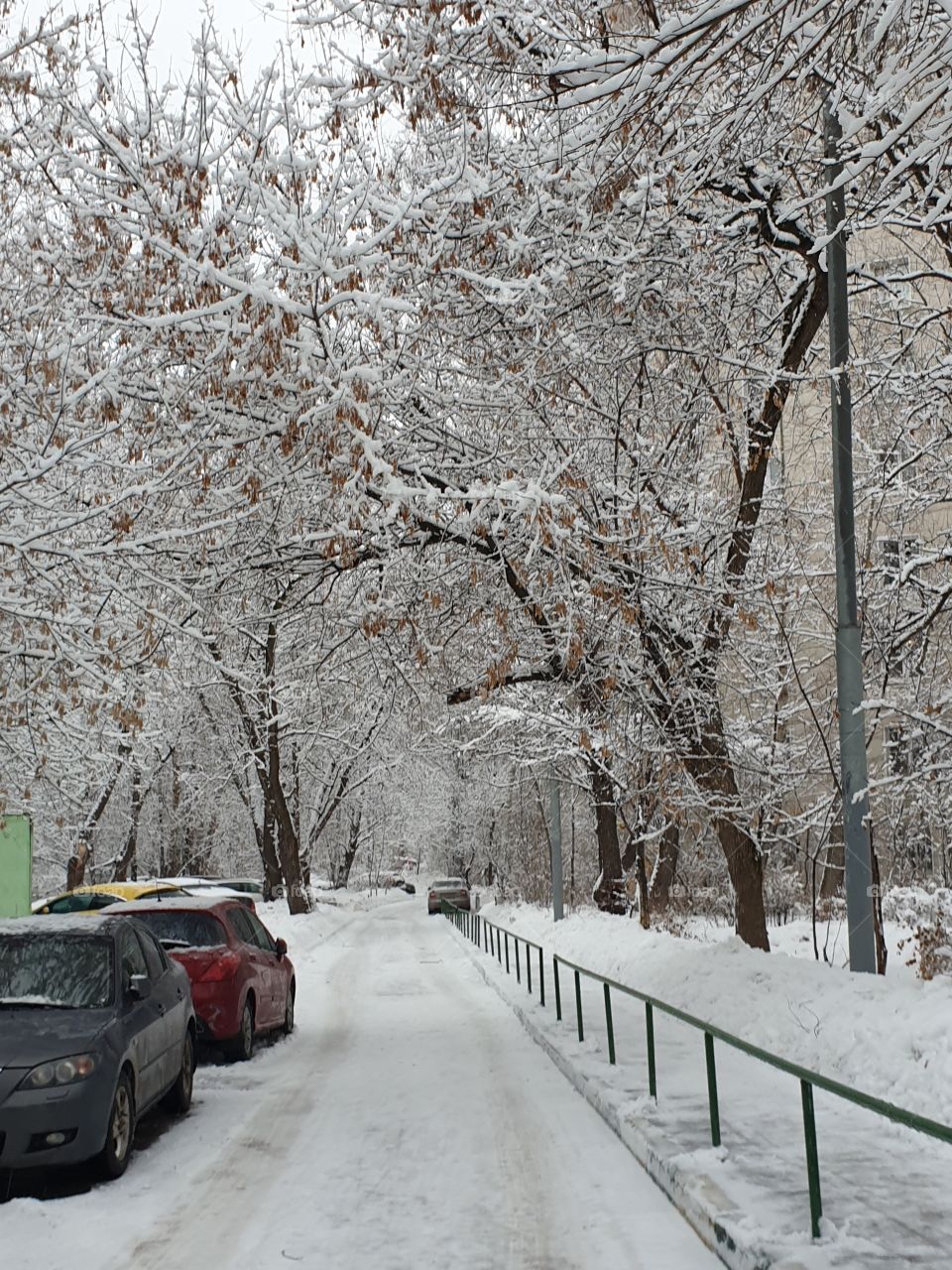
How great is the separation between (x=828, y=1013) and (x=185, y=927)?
6511 millimetres

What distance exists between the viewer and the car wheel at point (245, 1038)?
12.6 m

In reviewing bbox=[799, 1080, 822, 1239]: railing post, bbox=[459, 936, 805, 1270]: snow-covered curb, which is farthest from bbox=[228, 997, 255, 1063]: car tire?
bbox=[799, 1080, 822, 1239]: railing post

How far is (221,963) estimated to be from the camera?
12.4 m

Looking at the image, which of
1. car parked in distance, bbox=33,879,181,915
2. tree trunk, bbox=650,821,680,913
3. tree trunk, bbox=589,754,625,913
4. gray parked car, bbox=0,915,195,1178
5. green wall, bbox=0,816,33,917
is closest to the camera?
gray parked car, bbox=0,915,195,1178

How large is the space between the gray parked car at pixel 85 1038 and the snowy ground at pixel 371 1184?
1.06 ft

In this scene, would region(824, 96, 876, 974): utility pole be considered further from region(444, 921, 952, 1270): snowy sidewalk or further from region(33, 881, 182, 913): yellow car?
region(33, 881, 182, 913): yellow car

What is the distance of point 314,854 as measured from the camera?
84.4m

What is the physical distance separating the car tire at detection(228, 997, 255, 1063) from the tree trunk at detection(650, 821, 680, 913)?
1513 centimetres

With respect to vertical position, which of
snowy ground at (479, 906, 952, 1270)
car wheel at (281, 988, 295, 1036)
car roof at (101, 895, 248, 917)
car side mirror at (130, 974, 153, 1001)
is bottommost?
car wheel at (281, 988, 295, 1036)

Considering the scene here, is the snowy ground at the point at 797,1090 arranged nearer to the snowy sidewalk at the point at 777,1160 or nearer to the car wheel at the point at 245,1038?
the snowy sidewalk at the point at 777,1160

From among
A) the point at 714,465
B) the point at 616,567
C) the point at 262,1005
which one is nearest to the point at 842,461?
the point at 616,567

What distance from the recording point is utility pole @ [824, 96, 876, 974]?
1038 cm

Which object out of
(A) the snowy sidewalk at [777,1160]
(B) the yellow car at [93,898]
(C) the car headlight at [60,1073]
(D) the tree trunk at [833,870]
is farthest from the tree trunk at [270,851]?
(C) the car headlight at [60,1073]

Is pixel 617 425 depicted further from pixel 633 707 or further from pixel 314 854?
pixel 314 854
